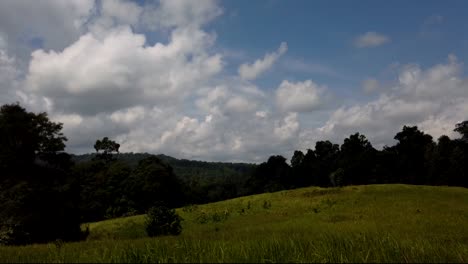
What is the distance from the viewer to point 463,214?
30.6 m

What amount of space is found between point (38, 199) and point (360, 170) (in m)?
92.2

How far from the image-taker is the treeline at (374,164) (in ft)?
293

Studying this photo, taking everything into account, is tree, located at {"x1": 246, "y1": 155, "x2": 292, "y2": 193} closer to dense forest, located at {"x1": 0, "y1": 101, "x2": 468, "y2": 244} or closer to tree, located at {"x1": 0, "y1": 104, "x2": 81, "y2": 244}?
dense forest, located at {"x1": 0, "y1": 101, "x2": 468, "y2": 244}

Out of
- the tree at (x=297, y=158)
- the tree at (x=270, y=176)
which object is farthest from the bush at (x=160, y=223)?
the tree at (x=297, y=158)

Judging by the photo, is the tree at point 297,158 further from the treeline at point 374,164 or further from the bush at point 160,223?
the bush at point 160,223

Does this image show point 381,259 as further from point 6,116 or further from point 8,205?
point 6,116

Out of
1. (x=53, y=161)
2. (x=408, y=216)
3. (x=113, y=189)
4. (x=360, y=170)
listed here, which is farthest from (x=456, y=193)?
(x=360, y=170)

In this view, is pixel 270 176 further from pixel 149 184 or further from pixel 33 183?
pixel 33 183

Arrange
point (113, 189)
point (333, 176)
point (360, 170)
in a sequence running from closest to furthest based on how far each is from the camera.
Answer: point (333, 176), point (113, 189), point (360, 170)

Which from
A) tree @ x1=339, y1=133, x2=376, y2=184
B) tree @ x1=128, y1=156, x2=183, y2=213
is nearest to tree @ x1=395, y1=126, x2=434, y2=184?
tree @ x1=339, y1=133, x2=376, y2=184

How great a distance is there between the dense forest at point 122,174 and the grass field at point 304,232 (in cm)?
423

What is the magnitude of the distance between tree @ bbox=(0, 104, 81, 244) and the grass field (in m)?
3.25

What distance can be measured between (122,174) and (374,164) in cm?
6173

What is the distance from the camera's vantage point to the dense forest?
28.8m
